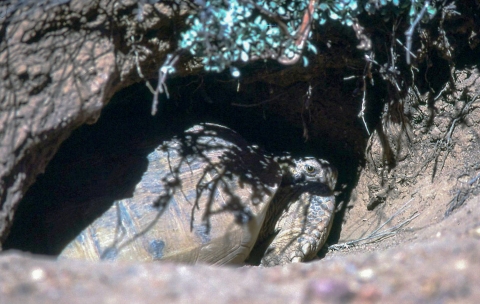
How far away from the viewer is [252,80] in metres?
3.70

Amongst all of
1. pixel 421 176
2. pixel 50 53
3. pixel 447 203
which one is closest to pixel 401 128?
pixel 421 176

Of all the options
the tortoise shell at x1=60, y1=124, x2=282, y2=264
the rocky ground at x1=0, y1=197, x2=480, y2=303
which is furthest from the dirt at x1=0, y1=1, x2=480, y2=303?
the tortoise shell at x1=60, y1=124, x2=282, y2=264

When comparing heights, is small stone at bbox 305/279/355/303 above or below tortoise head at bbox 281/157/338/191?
above

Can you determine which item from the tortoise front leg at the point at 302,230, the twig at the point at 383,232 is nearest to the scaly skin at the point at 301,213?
the tortoise front leg at the point at 302,230

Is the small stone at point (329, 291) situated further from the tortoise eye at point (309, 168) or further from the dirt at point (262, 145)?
the tortoise eye at point (309, 168)

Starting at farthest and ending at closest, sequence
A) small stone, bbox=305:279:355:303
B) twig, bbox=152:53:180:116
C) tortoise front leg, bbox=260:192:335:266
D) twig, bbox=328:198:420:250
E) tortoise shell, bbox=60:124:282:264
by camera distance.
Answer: tortoise front leg, bbox=260:192:335:266, twig, bbox=328:198:420:250, tortoise shell, bbox=60:124:282:264, twig, bbox=152:53:180:116, small stone, bbox=305:279:355:303

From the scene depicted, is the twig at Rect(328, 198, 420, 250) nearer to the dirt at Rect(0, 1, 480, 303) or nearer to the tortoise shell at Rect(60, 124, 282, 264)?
the dirt at Rect(0, 1, 480, 303)

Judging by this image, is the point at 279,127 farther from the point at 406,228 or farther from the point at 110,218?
the point at 110,218

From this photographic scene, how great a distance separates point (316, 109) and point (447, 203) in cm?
147

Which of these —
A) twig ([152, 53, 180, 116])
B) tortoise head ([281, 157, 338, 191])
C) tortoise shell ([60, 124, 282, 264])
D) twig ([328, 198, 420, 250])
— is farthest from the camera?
tortoise head ([281, 157, 338, 191])

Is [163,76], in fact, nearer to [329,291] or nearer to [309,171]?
[329,291]

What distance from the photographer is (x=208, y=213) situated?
11.0 feet

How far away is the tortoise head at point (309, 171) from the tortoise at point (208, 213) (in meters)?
0.17

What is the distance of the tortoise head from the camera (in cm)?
443
